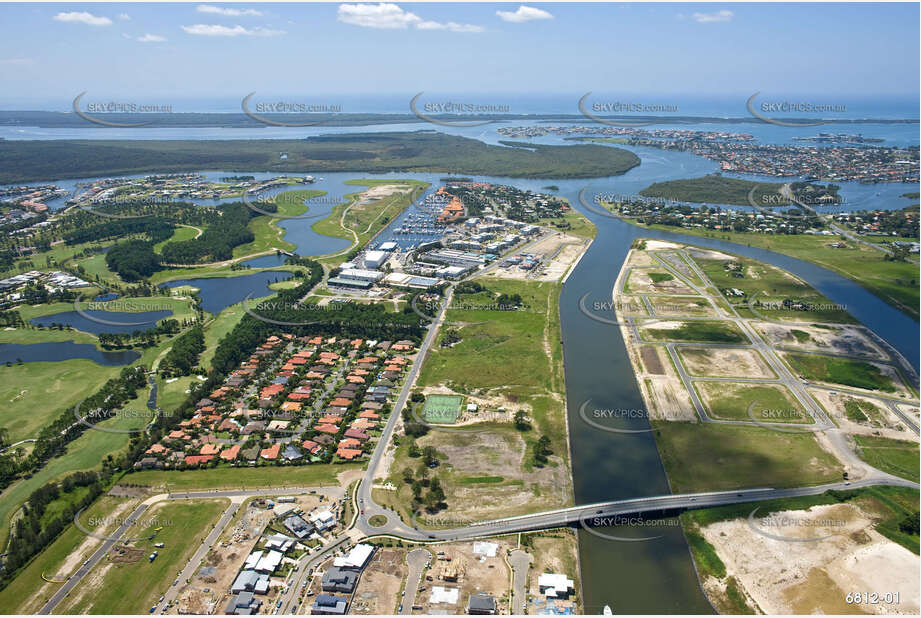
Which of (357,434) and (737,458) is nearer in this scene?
(737,458)

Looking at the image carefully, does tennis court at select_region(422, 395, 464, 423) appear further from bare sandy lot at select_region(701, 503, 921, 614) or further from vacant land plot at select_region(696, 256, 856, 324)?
vacant land plot at select_region(696, 256, 856, 324)

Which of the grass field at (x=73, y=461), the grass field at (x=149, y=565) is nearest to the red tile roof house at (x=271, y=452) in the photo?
the grass field at (x=149, y=565)

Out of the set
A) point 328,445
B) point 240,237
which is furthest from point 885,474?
point 240,237

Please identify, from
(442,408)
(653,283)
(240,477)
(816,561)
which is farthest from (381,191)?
(816,561)

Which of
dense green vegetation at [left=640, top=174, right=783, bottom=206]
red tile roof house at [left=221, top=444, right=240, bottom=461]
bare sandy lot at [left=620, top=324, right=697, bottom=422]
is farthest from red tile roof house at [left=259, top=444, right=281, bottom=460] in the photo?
dense green vegetation at [left=640, top=174, right=783, bottom=206]

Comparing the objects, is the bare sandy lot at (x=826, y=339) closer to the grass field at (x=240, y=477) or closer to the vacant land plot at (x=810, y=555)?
the vacant land plot at (x=810, y=555)

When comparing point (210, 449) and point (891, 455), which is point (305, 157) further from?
point (891, 455)
